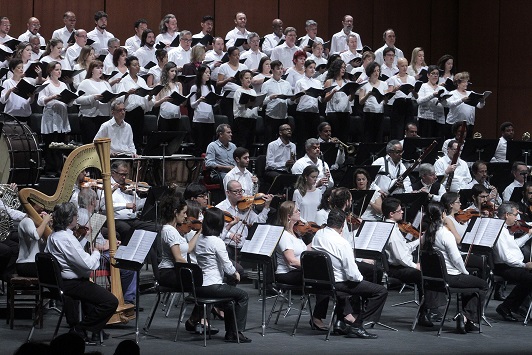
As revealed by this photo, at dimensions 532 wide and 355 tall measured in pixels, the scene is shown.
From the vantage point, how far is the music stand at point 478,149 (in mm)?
13078

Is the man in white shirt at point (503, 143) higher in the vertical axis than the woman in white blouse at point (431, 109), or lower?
lower

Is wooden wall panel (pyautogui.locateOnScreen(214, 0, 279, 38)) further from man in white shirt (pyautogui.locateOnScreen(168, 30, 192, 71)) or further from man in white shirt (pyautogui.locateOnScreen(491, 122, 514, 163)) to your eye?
man in white shirt (pyautogui.locateOnScreen(491, 122, 514, 163))

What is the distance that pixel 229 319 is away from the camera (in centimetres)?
828

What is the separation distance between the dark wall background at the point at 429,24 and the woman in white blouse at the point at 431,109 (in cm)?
437

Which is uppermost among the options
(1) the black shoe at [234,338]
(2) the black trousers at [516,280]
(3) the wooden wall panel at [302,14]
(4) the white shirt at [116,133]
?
(3) the wooden wall panel at [302,14]

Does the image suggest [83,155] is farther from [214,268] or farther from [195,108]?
[195,108]

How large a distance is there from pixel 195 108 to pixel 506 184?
416cm

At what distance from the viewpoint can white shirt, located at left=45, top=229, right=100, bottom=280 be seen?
7.92m

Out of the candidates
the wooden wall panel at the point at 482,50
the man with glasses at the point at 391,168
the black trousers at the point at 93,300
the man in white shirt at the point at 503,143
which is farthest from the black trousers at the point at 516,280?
the wooden wall panel at the point at 482,50

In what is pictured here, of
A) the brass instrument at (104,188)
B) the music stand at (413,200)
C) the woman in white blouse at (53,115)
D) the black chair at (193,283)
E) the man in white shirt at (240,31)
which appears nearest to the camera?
the brass instrument at (104,188)

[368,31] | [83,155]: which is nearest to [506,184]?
[83,155]

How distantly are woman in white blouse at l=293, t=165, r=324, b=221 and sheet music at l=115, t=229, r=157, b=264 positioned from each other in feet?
9.64

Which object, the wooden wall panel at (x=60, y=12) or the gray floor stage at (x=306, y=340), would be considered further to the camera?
the wooden wall panel at (x=60, y=12)

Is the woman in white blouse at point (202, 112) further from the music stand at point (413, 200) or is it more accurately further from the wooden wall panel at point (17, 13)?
the wooden wall panel at point (17, 13)
